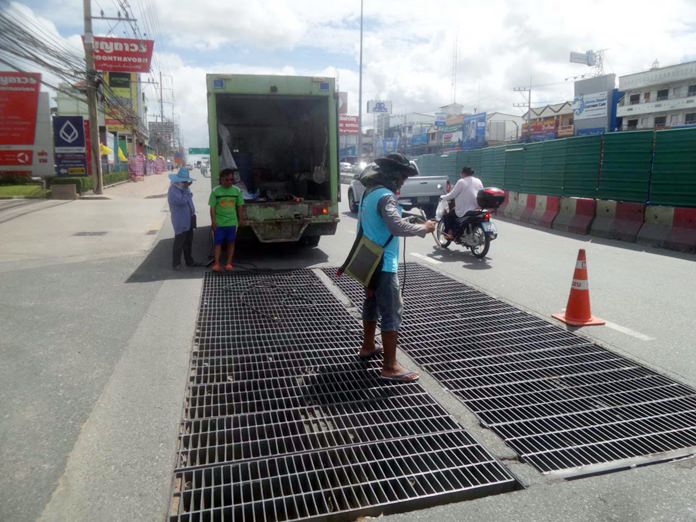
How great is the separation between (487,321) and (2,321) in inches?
207

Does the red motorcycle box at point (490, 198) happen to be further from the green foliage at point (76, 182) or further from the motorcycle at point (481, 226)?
the green foliage at point (76, 182)

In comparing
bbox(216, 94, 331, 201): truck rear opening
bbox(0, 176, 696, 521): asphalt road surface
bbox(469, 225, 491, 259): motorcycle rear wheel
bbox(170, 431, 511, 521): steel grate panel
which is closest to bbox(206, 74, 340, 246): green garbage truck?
bbox(216, 94, 331, 201): truck rear opening

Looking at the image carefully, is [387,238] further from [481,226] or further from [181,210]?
[481,226]

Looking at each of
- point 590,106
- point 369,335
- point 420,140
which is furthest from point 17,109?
point 420,140

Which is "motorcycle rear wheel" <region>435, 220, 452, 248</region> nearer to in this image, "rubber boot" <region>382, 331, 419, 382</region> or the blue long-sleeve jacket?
the blue long-sleeve jacket

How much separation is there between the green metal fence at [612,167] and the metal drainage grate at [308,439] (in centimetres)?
937

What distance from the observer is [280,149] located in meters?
12.7

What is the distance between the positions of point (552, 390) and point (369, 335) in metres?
1.54

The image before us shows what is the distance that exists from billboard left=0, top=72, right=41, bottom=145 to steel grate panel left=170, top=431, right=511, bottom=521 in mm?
28019

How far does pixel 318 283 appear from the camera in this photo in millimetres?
7805

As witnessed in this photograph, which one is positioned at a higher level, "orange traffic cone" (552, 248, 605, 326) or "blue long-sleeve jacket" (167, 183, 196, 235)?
"blue long-sleeve jacket" (167, 183, 196, 235)

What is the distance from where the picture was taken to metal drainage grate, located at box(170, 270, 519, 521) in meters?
2.89

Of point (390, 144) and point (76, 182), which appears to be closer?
point (76, 182)

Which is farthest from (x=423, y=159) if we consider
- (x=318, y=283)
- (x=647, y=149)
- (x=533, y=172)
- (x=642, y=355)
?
(x=642, y=355)
